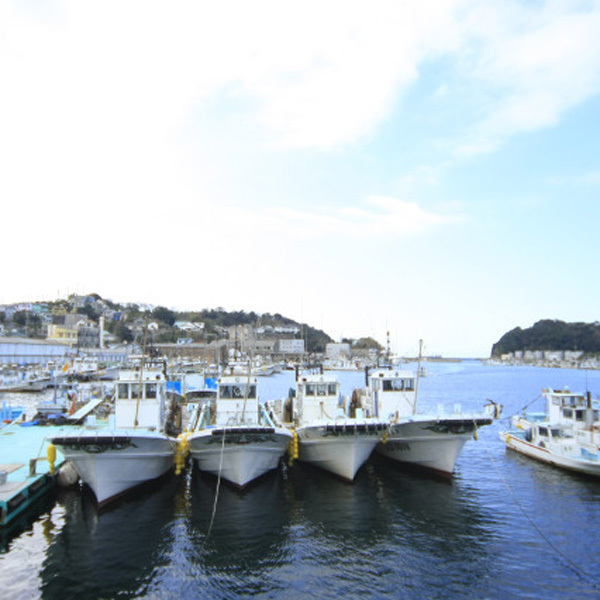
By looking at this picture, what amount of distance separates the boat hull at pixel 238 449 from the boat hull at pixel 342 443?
1774 millimetres

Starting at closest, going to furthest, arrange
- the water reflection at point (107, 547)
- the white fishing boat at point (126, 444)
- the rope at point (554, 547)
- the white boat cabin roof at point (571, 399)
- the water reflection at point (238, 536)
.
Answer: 1. the water reflection at point (107, 547)
2. the water reflection at point (238, 536)
3. the rope at point (554, 547)
4. the white fishing boat at point (126, 444)
5. the white boat cabin roof at point (571, 399)

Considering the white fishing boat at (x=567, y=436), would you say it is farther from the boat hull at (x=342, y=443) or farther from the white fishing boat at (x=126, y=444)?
the white fishing boat at (x=126, y=444)

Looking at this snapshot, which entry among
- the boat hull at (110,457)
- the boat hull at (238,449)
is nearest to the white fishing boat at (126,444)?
the boat hull at (110,457)

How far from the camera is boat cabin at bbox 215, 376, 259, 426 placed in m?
25.5

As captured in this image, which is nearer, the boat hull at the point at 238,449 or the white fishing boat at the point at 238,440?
the boat hull at the point at 238,449

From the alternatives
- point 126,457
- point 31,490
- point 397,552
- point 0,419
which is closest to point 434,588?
point 397,552

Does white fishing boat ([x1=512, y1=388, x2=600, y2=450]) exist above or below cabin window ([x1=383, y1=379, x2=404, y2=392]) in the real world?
below

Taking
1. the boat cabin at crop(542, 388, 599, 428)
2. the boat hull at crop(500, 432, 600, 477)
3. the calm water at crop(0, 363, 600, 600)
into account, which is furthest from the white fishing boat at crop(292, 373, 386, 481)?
the boat cabin at crop(542, 388, 599, 428)

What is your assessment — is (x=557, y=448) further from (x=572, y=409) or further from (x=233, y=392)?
(x=233, y=392)

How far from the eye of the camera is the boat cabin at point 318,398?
2756 cm

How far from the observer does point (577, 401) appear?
98.7ft

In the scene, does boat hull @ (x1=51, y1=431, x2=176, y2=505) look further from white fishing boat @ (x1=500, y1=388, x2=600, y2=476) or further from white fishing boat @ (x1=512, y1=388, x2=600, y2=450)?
white fishing boat @ (x1=512, y1=388, x2=600, y2=450)

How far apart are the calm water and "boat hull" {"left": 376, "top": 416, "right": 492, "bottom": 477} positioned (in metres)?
1.63

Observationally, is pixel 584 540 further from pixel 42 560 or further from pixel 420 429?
pixel 42 560
